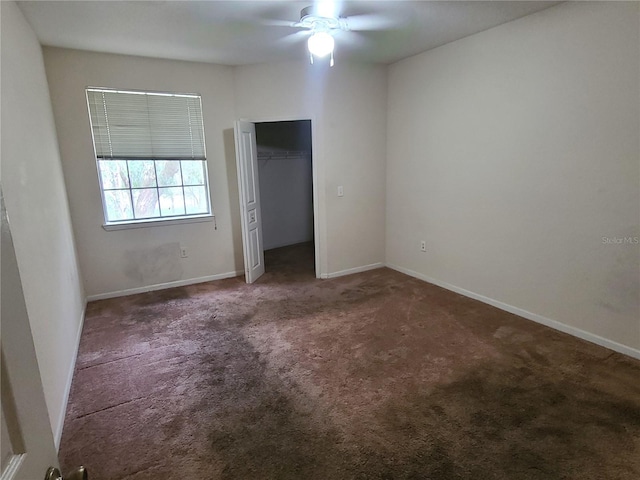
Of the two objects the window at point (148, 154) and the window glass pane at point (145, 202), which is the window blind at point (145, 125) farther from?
the window glass pane at point (145, 202)

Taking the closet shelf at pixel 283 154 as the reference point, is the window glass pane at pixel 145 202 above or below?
below

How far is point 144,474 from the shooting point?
5.70ft

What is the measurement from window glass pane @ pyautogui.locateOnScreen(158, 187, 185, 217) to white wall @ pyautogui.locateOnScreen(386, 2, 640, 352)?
290 centimetres

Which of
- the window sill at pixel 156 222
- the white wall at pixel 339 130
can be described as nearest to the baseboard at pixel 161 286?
the window sill at pixel 156 222

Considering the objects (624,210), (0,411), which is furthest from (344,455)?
(624,210)

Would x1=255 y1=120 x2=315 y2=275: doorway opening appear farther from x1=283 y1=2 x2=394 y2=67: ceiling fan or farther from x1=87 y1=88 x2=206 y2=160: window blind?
x1=283 y1=2 x2=394 y2=67: ceiling fan

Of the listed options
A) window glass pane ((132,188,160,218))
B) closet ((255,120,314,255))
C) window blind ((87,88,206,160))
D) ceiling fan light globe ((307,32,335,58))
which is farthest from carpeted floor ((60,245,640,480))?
closet ((255,120,314,255))

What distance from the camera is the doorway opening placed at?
236 inches

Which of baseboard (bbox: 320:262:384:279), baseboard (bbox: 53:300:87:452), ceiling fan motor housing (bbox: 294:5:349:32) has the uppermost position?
ceiling fan motor housing (bbox: 294:5:349:32)

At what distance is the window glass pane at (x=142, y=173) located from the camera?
13.1ft

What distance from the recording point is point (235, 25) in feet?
9.64

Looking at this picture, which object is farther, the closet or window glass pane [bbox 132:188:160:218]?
the closet

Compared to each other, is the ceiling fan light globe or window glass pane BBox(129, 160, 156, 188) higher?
the ceiling fan light globe

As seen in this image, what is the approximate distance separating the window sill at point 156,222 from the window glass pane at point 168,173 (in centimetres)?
43
